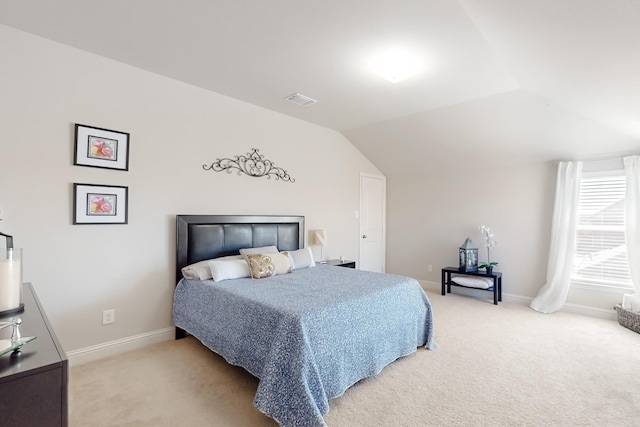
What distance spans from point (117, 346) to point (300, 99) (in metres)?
3.09

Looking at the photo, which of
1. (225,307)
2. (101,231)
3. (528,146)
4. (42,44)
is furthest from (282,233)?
(528,146)

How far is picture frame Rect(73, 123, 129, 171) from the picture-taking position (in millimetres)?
2561

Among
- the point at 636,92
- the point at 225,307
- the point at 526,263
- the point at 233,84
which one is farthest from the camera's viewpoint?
the point at 526,263

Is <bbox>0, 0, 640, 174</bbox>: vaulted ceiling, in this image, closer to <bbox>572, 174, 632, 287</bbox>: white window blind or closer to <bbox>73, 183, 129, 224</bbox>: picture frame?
<bbox>572, 174, 632, 287</bbox>: white window blind

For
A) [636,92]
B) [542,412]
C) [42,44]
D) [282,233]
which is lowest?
[542,412]

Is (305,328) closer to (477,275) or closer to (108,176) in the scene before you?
(108,176)

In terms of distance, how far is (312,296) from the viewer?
7.61 ft

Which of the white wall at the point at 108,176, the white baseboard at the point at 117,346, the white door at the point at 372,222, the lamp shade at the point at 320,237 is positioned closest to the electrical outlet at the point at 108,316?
the white wall at the point at 108,176

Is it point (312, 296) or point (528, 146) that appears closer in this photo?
point (312, 296)

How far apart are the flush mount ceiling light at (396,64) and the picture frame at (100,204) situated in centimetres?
253

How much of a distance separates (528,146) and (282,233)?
3368 mm

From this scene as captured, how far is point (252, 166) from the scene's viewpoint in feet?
12.4

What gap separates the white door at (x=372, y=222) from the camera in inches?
209

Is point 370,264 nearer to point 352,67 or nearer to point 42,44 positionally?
Result: point 352,67
